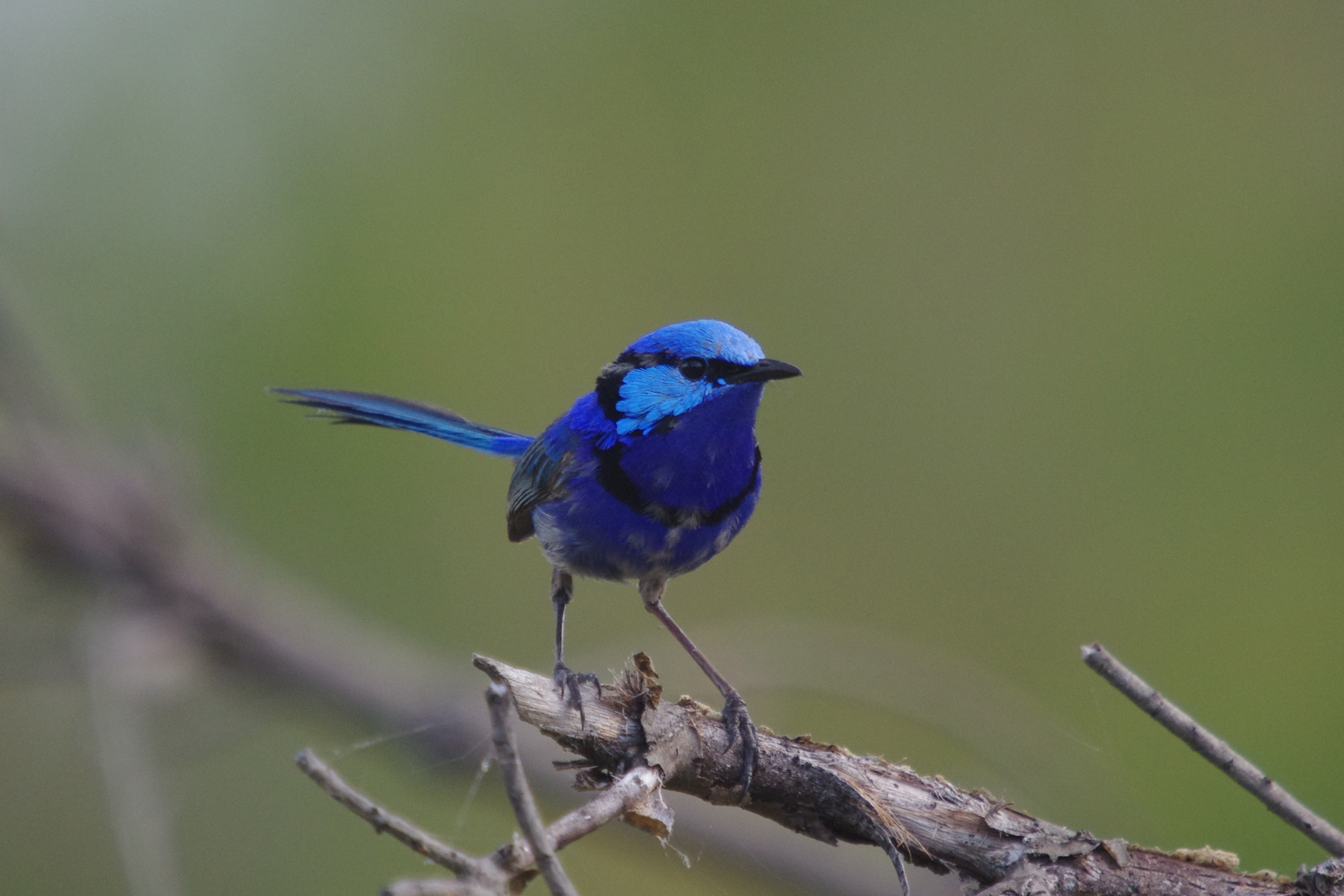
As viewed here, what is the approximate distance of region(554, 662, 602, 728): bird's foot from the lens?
231cm

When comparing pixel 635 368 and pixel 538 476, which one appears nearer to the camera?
pixel 635 368

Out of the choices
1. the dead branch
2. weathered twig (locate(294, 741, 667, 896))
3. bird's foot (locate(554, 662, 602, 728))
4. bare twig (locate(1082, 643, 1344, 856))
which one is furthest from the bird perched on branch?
weathered twig (locate(294, 741, 667, 896))

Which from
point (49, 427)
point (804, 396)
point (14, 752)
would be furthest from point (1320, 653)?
point (14, 752)

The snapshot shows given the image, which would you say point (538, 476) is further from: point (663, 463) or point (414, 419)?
point (414, 419)

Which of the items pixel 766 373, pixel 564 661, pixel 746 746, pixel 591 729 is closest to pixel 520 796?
pixel 591 729

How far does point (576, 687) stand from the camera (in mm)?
2445

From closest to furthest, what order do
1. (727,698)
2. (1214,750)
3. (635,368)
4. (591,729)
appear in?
(1214,750) → (591,729) → (727,698) → (635,368)

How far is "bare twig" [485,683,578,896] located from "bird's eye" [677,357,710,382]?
1.96 metres

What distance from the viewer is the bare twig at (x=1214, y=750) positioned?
1992 mm

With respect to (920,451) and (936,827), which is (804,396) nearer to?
(920,451)

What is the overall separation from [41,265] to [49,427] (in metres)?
3.82

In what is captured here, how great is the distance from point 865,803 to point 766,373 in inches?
50.7

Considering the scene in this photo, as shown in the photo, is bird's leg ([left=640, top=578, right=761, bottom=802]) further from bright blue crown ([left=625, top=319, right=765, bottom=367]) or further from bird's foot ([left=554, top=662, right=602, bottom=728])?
bright blue crown ([left=625, top=319, right=765, bottom=367])

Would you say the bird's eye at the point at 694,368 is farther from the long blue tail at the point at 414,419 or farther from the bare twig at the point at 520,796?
the bare twig at the point at 520,796
